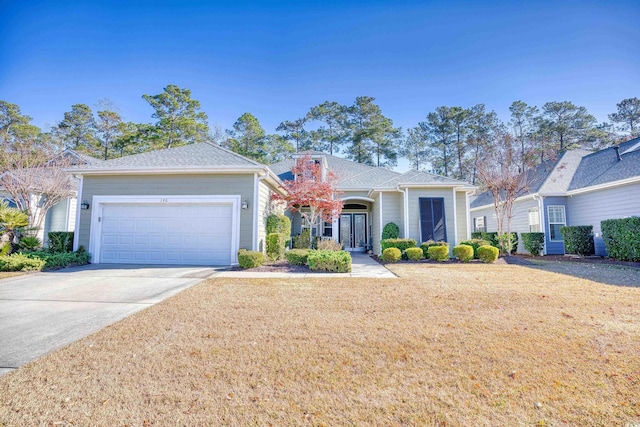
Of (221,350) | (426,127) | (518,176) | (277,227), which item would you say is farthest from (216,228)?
(426,127)

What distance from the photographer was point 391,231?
42.1 ft

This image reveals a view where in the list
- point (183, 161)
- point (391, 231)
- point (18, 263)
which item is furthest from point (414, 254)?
point (18, 263)

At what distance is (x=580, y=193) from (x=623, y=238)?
12.9ft

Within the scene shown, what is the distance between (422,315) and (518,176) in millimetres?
11981

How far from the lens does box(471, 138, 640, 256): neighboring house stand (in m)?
11.1

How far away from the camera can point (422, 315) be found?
13.7 feet

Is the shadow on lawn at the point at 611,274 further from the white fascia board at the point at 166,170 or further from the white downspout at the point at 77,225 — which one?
the white downspout at the point at 77,225

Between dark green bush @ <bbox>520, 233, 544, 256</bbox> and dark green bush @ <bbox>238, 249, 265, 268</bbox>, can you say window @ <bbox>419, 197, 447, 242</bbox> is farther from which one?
dark green bush @ <bbox>238, 249, 265, 268</bbox>

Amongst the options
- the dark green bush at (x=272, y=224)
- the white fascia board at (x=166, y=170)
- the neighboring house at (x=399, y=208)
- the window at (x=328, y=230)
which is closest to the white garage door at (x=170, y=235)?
the white fascia board at (x=166, y=170)

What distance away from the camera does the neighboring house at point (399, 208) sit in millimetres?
12312

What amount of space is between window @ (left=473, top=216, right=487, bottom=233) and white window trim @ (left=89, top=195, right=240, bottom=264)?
16.1m

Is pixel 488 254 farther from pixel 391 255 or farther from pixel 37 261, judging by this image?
pixel 37 261

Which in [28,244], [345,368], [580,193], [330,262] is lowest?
[345,368]

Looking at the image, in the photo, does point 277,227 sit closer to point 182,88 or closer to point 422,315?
A: point 422,315
